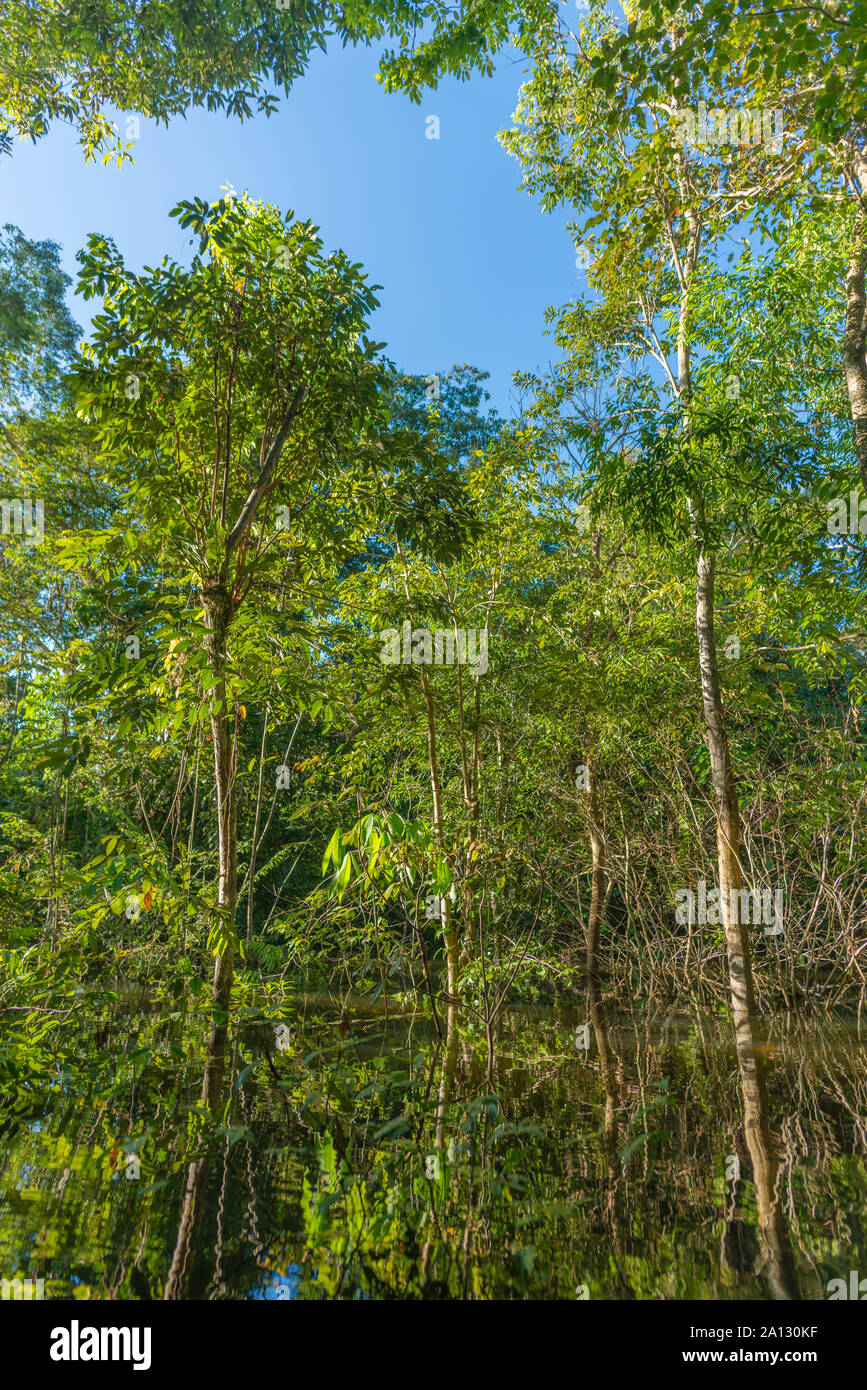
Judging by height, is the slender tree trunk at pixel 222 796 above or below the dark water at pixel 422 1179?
above

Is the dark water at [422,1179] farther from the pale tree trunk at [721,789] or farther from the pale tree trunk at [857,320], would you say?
the pale tree trunk at [857,320]

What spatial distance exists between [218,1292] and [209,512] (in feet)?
10.9

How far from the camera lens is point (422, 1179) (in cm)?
271

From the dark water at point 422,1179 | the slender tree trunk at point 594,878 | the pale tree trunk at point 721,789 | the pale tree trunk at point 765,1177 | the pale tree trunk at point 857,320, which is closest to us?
the dark water at point 422,1179

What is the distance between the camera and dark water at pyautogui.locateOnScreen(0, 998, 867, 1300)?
2.00 m

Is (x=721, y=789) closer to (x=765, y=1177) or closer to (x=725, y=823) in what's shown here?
(x=725, y=823)

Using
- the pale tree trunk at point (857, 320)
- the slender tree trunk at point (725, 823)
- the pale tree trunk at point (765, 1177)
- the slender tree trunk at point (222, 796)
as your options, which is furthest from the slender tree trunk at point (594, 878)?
the slender tree trunk at point (222, 796)

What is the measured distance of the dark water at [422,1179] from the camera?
2.00m

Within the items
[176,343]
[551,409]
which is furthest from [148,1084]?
[551,409]

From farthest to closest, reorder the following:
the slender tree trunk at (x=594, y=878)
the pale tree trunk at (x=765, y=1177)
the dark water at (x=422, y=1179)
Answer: the slender tree trunk at (x=594, y=878) → the pale tree trunk at (x=765, y=1177) → the dark water at (x=422, y=1179)

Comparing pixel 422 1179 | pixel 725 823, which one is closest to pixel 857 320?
pixel 725 823

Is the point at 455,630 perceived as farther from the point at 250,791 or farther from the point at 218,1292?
the point at 250,791

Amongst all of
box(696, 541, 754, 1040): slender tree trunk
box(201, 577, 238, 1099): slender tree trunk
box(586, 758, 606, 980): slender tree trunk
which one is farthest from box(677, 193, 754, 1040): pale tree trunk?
box(201, 577, 238, 1099): slender tree trunk

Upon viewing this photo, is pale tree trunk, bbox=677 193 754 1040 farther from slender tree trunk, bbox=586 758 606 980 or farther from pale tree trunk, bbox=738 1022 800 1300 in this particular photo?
slender tree trunk, bbox=586 758 606 980
